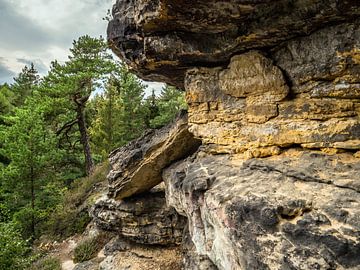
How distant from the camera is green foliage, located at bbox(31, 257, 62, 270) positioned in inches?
525

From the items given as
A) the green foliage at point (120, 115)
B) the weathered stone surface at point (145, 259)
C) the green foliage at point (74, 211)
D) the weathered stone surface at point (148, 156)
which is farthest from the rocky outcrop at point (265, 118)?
the green foliage at point (120, 115)

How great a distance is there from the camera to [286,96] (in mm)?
6488

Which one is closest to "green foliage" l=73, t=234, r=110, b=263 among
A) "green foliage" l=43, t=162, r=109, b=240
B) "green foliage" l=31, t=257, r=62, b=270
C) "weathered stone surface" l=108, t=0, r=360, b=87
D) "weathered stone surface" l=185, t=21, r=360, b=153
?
"green foliage" l=31, t=257, r=62, b=270

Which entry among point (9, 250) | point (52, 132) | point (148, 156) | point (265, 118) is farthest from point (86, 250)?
point (265, 118)

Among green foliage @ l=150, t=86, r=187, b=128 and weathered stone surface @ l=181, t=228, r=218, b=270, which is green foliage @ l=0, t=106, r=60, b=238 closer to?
green foliage @ l=150, t=86, r=187, b=128

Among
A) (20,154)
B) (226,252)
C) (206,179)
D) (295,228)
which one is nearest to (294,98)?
(206,179)

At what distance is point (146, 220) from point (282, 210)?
811cm

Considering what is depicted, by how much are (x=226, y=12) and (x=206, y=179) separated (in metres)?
Answer: 3.72

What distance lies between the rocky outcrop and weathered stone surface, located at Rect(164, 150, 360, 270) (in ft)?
0.06

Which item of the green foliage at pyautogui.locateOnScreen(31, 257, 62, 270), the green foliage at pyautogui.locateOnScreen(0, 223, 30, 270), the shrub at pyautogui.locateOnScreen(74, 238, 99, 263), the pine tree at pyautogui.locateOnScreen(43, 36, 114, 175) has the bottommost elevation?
the green foliage at pyautogui.locateOnScreen(31, 257, 62, 270)

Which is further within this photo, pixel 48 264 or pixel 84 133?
pixel 84 133

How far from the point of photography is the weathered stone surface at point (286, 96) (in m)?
5.55

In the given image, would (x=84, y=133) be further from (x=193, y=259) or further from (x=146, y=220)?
(x=193, y=259)

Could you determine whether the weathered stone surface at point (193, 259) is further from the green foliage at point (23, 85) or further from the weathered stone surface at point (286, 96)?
the green foliage at point (23, 85)
